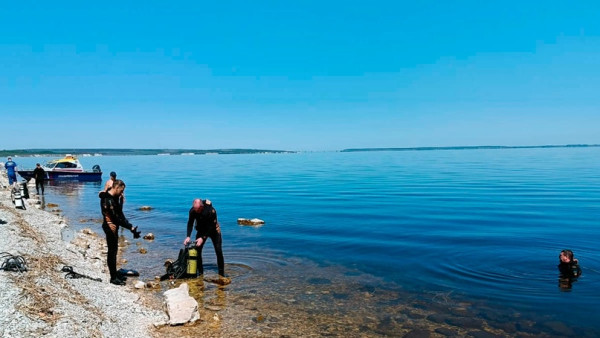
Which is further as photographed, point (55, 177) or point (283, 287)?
point (55, 177)

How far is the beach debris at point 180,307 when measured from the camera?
829 cm

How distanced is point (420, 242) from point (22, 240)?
47.5ft

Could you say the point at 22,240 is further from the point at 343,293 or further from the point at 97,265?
the point at 343,293

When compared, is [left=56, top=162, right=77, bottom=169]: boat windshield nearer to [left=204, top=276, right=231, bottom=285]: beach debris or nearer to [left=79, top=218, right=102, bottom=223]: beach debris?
[left=79, top=218, right=102, bottom=223]: beach debris

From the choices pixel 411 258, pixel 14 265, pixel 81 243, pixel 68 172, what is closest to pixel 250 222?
pixel 81 243

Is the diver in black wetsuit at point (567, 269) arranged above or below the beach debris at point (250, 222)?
above

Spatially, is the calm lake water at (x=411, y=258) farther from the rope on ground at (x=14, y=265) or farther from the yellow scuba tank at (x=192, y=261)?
the rope on ground at (x=14, y=265)

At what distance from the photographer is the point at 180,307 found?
841cm

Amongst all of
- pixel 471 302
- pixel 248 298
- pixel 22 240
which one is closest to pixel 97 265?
pixel 22 240

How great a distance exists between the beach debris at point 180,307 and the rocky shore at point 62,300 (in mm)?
310

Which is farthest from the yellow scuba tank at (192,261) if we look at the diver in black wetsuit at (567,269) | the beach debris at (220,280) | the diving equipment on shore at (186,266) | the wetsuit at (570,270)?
the wetsuit at (570,270)

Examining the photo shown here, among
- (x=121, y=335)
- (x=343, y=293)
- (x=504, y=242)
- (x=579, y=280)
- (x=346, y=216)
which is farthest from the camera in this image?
(x=346, y=216)

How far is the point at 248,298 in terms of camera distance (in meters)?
10.3

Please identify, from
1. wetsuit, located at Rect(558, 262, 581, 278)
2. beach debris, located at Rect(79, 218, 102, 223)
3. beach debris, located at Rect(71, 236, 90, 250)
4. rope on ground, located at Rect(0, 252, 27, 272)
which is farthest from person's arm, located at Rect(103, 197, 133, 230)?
beach debris, located at Rect(79, 218, 102, 223)
